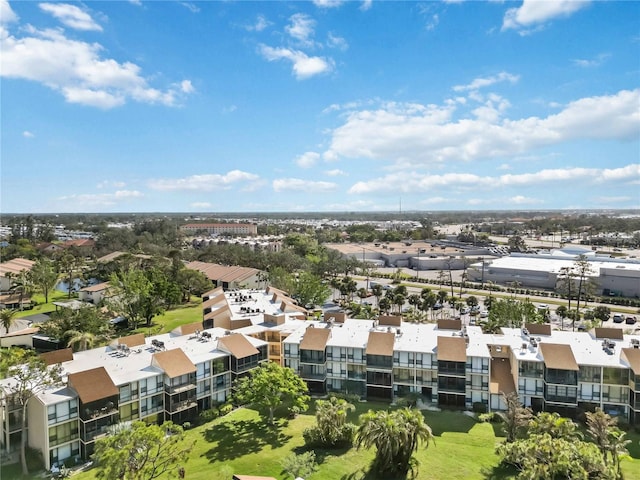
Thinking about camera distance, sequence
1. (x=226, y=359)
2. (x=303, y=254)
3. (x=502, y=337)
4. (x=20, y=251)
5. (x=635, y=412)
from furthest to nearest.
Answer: (x=303, y=254)
(x=20, y=251)
(x=502, y=337)
(x=226, y=359)
(x=635, y=412)

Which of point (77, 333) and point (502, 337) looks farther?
point (77, 333)

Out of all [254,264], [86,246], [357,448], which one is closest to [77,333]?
[357,448]

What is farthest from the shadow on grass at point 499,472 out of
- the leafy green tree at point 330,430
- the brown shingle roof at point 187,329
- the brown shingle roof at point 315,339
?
the brown shingle roof at point 187,329

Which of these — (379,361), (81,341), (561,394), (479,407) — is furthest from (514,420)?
(81,341)

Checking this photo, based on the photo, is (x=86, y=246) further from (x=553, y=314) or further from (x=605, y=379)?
(x=605, y=379)

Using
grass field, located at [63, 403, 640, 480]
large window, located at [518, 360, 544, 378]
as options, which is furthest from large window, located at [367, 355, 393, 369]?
large window, located at [518, 360, 544, 378]

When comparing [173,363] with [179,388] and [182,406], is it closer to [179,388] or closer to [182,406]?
[179,388]
